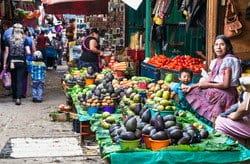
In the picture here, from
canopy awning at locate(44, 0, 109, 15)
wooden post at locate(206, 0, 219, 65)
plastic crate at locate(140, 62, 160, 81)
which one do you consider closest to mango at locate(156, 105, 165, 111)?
wooden post at locate(206, 0, 219, 65)

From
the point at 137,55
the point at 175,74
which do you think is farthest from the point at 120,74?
the point at 137,55

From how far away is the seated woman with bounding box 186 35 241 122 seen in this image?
719cm

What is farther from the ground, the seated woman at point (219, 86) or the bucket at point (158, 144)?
the seated woman at point (219, 86)

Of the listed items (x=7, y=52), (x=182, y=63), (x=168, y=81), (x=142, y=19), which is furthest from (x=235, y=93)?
(x=142, y=19)

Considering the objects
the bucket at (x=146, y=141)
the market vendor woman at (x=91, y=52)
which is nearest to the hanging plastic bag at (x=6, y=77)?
the market vendor woman at (x=91, y=52)

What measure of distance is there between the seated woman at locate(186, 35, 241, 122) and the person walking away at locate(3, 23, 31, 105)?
684 centimetres

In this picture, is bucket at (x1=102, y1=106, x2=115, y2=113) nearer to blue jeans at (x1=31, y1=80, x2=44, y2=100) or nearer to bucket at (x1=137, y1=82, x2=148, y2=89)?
bucket at (x1=137, y1=82, x2=148, y2=89)

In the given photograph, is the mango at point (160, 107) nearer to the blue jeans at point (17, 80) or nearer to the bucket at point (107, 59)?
the blue jeans at point (17, 80)

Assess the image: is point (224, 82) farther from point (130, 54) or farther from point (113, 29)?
point (113, 29)

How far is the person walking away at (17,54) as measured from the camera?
13422 millimetres

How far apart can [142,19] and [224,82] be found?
1022 centimetres

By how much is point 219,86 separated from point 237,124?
1.04 metres

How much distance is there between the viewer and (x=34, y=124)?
36.3 feet

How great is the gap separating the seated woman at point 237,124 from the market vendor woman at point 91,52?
6914 mm
